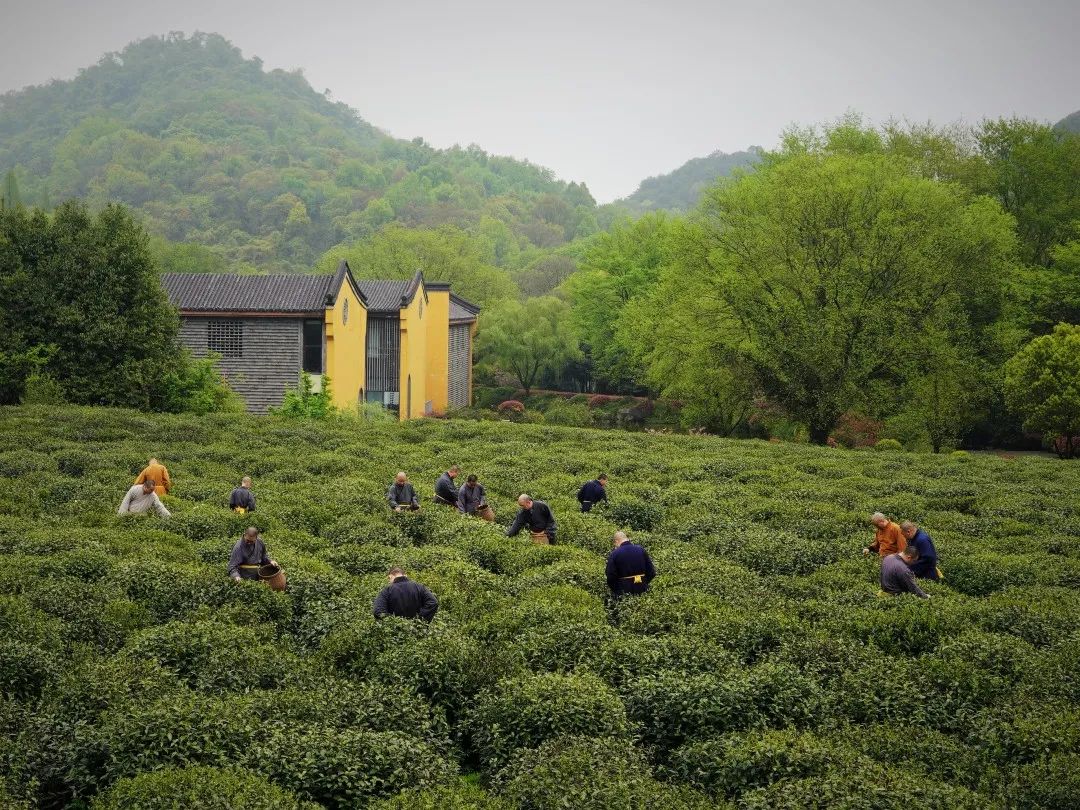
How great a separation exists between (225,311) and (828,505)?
2851 centimetres

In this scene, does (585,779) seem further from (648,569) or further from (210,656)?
(648,569)

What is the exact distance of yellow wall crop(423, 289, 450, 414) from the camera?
5700 cm

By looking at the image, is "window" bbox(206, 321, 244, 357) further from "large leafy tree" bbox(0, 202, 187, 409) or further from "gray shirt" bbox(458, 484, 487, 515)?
"gray shirt" bbox(458, 484, 487, 515)

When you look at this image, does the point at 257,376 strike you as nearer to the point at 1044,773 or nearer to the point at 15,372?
the point at 15,372

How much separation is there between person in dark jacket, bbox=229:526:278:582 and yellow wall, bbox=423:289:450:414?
42.8 meters

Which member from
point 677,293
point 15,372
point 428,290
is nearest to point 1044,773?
point 15,372

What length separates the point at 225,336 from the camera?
41.5 m

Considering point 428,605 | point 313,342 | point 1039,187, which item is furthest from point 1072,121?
point 428,605

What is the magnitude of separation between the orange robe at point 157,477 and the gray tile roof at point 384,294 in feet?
96.0

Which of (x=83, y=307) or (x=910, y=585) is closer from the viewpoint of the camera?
(x=910, y=585)

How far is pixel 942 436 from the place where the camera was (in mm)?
43719

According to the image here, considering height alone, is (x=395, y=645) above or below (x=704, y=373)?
below

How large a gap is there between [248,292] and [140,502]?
25068 mm

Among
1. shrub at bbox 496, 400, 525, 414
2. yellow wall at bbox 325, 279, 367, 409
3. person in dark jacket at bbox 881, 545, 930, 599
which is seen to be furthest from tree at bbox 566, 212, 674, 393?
person in dark jacket at bbox 881, 545, 930, 599
